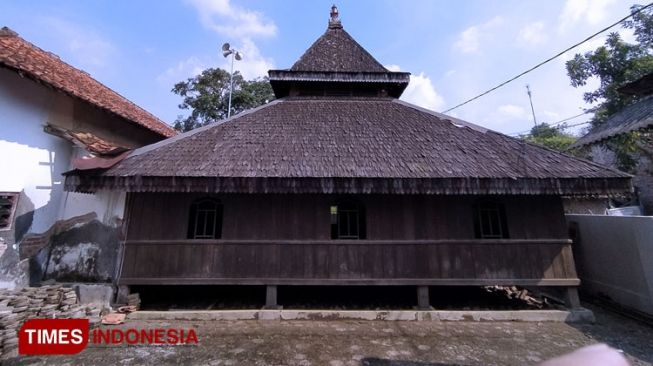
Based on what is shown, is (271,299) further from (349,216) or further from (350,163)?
(350,163)

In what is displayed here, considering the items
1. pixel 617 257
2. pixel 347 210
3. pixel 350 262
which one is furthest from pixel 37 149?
pixel 617 257

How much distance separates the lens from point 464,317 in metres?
6.06

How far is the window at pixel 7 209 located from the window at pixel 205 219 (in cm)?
350

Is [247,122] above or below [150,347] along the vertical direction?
above

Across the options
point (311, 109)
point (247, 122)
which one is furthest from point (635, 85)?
point (247, 122)

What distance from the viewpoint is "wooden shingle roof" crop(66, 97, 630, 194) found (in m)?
5.72

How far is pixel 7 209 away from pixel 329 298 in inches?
280

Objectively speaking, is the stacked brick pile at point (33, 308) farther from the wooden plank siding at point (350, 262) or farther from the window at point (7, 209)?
the window at point (7, 209)

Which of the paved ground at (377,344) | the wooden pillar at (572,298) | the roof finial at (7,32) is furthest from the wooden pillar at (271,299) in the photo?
the roof finial at (7,32)

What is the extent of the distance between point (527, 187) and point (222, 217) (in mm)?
6385

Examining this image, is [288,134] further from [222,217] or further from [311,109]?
[222,217]

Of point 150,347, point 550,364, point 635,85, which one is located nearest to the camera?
point 550,364

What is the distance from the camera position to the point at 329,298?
7129mm

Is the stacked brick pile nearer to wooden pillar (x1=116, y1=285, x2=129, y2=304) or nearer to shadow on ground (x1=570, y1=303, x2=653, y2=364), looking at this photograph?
wooden pillar (x1=116, y1=285, x2=129, y2=304)
